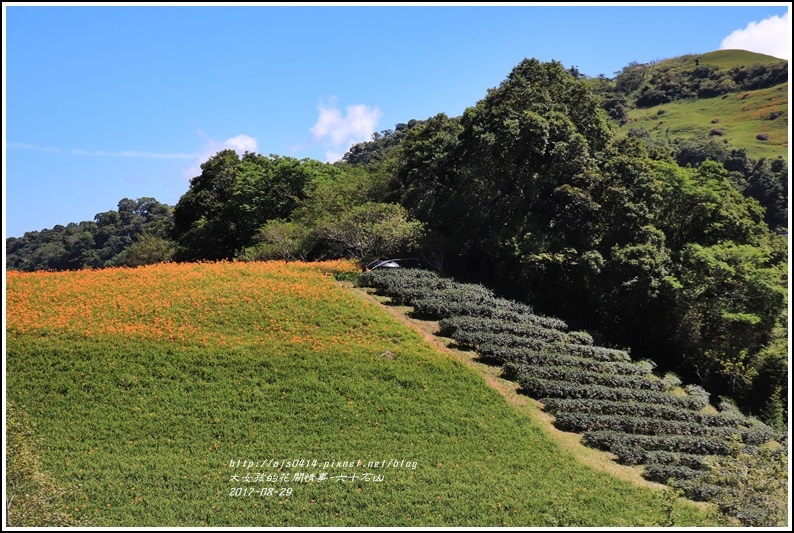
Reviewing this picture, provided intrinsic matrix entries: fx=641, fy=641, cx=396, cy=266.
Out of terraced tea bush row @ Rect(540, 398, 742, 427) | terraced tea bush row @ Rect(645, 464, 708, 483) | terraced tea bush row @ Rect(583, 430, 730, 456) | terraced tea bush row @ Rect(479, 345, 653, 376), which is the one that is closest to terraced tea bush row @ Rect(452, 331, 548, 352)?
terraced tea bush row @ Rect(479, 345, 653, 376)

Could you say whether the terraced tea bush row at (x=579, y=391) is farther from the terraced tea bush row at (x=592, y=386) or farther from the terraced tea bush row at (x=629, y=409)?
the terraced tea bush row at (x=629, y=409)

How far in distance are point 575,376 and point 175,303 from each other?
16.3 metres

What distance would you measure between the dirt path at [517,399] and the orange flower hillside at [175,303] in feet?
9.09

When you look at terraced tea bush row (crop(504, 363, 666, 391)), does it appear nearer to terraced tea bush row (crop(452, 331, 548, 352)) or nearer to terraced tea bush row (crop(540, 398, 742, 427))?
terraced tea bush row (crop(540, 398, 742, 427))

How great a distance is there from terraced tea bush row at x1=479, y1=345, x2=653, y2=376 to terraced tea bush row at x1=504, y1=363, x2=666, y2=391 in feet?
1.04

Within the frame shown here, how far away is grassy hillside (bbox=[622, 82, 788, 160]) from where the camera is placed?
9862 cm

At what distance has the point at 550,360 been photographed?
25.7 metres

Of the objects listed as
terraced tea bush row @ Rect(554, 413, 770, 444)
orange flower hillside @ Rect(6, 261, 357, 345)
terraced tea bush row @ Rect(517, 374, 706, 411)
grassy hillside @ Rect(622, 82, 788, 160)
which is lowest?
terraced tea bush row @ Rect(554, 413, 770, 444)

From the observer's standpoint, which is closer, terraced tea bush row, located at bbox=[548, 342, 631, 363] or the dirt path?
the dirt path

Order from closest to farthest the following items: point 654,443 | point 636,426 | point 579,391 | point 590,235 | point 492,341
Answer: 1. point 654,443
2. point 636,426
3. point 579,391
4. point 492,341
5. point 590,235

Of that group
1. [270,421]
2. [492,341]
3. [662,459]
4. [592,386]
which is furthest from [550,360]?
[270,421]

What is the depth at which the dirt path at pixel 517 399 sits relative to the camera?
20.8 m

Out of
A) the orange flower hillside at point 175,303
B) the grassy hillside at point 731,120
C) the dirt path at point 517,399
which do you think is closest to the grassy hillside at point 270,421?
the orange flower hillside at point 175,303

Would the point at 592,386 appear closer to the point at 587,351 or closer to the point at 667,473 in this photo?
the point at 587,351
